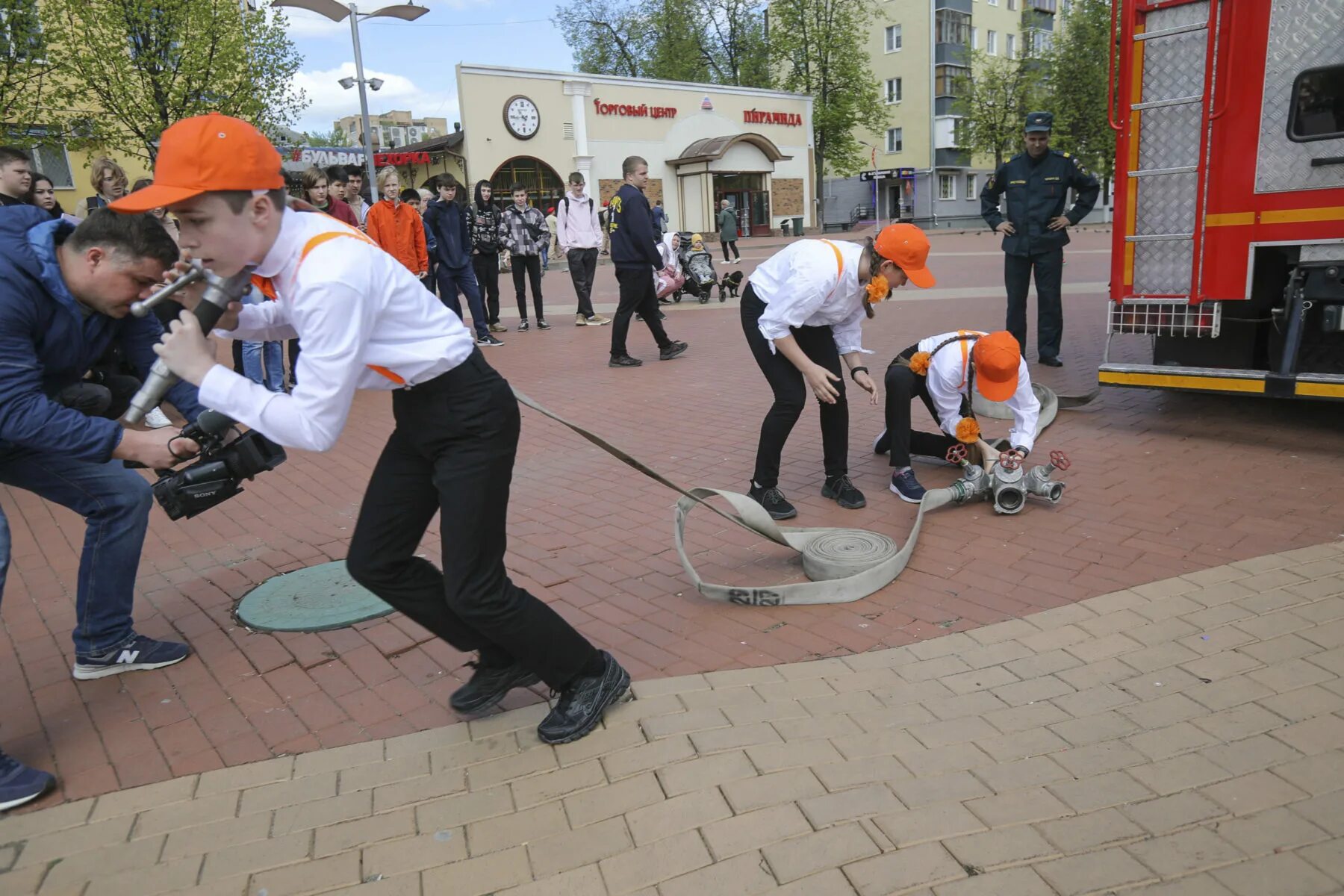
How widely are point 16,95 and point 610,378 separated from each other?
48.0 ft

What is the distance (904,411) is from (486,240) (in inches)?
320

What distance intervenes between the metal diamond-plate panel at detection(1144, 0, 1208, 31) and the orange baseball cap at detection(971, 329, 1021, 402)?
2388 mm

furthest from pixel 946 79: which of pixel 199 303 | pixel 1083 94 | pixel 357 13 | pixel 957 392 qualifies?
pixel 199 303

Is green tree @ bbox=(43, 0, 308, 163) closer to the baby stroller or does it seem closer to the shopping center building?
the baby stroller

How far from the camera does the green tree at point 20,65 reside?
51.2 ft

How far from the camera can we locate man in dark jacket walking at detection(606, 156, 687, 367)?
30.0 ft

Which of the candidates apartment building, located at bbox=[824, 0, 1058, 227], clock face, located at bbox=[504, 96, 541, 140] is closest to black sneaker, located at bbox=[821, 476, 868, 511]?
clock face, located at bbox=[504, 96, 541, 140]

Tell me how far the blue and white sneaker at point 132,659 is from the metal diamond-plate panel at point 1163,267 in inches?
224

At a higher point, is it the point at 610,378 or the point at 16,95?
the point at 16,95

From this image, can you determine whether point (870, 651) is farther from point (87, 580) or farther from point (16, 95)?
point (16, 95)

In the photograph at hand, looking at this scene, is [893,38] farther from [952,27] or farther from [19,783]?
[19,783]

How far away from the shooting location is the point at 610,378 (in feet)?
28.9

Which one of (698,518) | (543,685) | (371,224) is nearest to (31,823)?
(543,685)

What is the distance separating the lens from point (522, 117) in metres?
34.2
